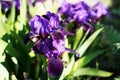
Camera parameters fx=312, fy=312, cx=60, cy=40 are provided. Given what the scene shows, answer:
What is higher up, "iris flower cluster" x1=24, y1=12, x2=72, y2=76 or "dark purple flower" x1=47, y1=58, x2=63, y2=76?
"iris flower cluster" x1=24, y1=12, x2=72, y2=76

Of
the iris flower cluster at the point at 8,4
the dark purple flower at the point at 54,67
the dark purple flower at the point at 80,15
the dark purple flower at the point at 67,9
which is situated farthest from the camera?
the iris flower cluster at the point at 8,4

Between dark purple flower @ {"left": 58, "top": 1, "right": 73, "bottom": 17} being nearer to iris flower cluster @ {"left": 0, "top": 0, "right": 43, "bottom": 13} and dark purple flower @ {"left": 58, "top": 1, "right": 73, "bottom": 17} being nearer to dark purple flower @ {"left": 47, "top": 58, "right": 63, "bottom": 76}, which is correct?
iris flower cluster @ {"left": 0, "top": 0, "right": 43, "bottom": 13}

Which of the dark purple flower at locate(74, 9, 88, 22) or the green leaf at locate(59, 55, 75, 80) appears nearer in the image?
the green leaf at locate(59, 55, 75, 80)

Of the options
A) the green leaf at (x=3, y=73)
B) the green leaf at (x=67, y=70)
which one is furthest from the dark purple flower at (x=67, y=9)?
the green leaf at (x=3, y=73)

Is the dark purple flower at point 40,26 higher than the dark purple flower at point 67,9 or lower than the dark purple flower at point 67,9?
lower

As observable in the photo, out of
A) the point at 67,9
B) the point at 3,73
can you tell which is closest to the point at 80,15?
the point at 67,9

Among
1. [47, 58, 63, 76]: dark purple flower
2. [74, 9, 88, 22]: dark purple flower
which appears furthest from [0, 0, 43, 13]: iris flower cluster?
[47, 58, 63, 76]: dark purple flower

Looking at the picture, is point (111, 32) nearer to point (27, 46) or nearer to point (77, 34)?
point (77, 34)

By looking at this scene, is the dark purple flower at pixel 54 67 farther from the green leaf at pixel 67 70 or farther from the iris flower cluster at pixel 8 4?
the iris flower cluster at pixel 8 4

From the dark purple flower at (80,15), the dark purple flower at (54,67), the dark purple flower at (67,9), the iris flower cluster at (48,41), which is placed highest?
the dark purple flower at (67,9)
